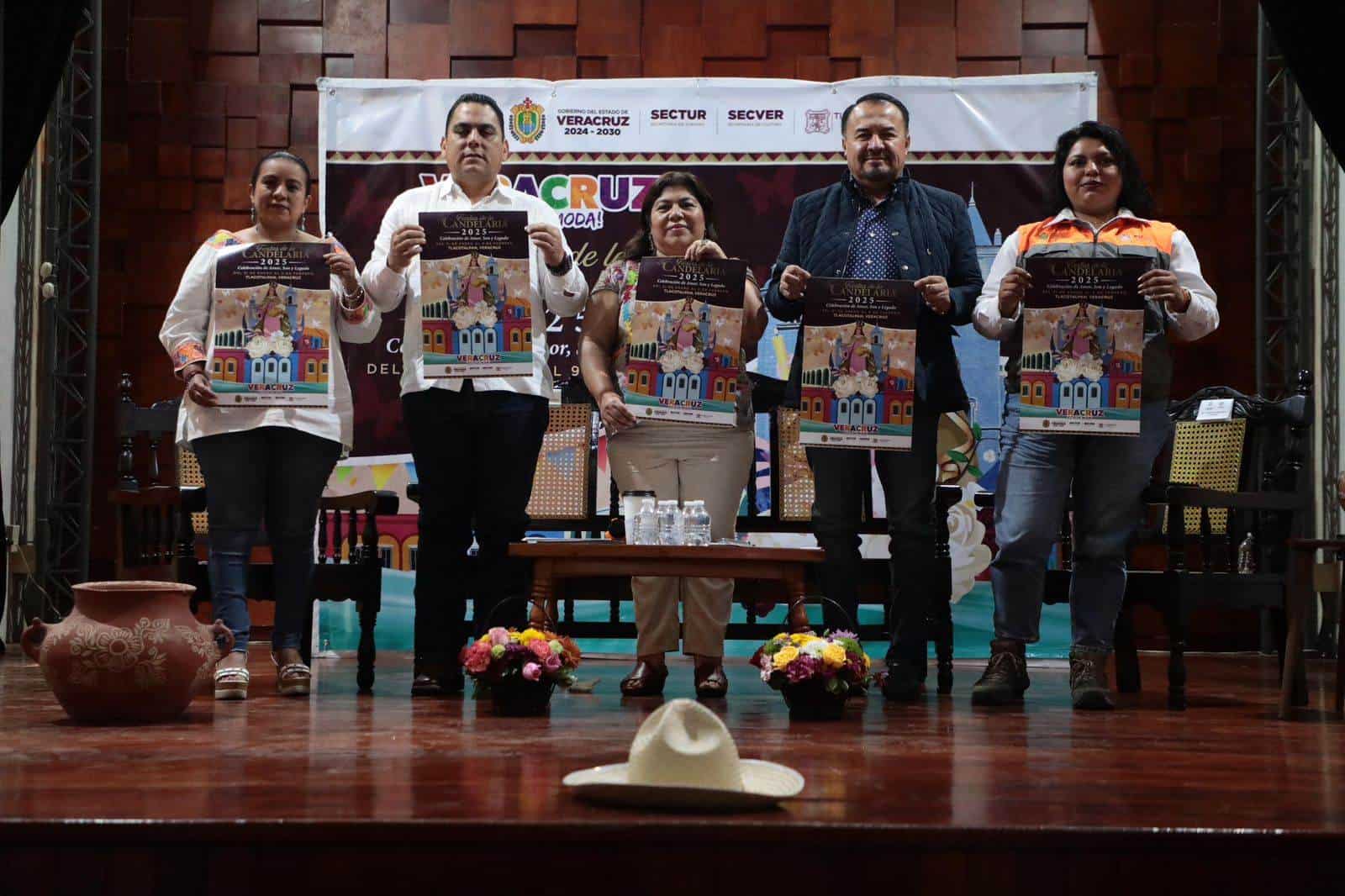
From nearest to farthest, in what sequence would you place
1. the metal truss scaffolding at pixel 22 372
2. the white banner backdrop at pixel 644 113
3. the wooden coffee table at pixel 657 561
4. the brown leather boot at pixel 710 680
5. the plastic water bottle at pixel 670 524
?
the wooden coffee table at pixel 657 561
the plastic water bottle at pixel 670 524
the brown leather boot at pixel 710 680
the metal truss scaffolding at pixel 22 372
the white banner backdrop at pixel 644 113

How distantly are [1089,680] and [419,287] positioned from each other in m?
2.28

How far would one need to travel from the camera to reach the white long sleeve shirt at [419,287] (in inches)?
169

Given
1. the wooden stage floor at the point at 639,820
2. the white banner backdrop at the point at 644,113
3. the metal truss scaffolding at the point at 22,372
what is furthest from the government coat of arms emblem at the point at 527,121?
the wooden stage floor at the point at 639,820

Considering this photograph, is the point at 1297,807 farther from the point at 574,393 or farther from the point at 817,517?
the point at 574,393

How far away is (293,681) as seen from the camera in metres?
4.26

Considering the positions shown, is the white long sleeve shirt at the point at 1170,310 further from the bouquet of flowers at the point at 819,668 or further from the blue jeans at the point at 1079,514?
the bouquet of flowers at the point at 819,668

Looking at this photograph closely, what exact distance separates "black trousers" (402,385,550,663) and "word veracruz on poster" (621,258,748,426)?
35 centimetres

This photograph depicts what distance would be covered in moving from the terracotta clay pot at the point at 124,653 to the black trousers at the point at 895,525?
1.77m

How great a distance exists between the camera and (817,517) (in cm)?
432

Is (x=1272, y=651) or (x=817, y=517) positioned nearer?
(x=817, y=517)

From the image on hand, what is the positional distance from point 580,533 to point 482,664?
226 centimetres

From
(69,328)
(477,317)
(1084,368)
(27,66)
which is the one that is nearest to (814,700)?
(1084,368)

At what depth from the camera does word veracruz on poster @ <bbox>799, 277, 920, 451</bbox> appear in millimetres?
4203

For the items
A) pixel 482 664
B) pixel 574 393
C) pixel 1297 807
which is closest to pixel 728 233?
pixel 574 393
